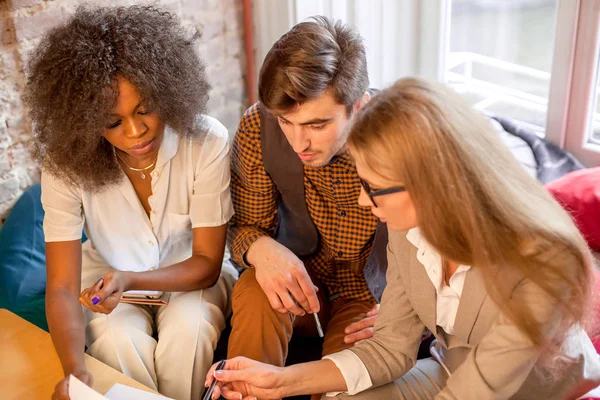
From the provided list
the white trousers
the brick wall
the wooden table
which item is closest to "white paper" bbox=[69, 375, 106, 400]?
the wooden table

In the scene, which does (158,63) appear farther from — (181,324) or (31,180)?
(31,180)

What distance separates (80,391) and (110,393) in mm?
83

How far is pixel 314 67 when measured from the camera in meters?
1.50

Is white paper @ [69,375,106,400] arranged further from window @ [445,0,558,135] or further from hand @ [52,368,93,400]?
window @ [445,0,558,135]

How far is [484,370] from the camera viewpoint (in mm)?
1235

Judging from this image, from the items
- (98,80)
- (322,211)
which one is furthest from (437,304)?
(98,80)

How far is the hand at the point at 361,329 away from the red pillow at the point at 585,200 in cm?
62

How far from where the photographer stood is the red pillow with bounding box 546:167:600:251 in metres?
1.85

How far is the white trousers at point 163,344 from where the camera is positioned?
1.64m

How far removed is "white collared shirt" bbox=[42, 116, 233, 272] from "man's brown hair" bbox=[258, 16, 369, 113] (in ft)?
0.94

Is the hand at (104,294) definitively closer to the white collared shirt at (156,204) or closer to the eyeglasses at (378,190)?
the white collared shirt at (156,204)

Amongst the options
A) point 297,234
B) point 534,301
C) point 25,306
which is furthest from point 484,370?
point 25,306

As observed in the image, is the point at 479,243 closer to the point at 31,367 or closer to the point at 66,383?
the point at 66,383

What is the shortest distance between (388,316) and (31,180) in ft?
4.33
